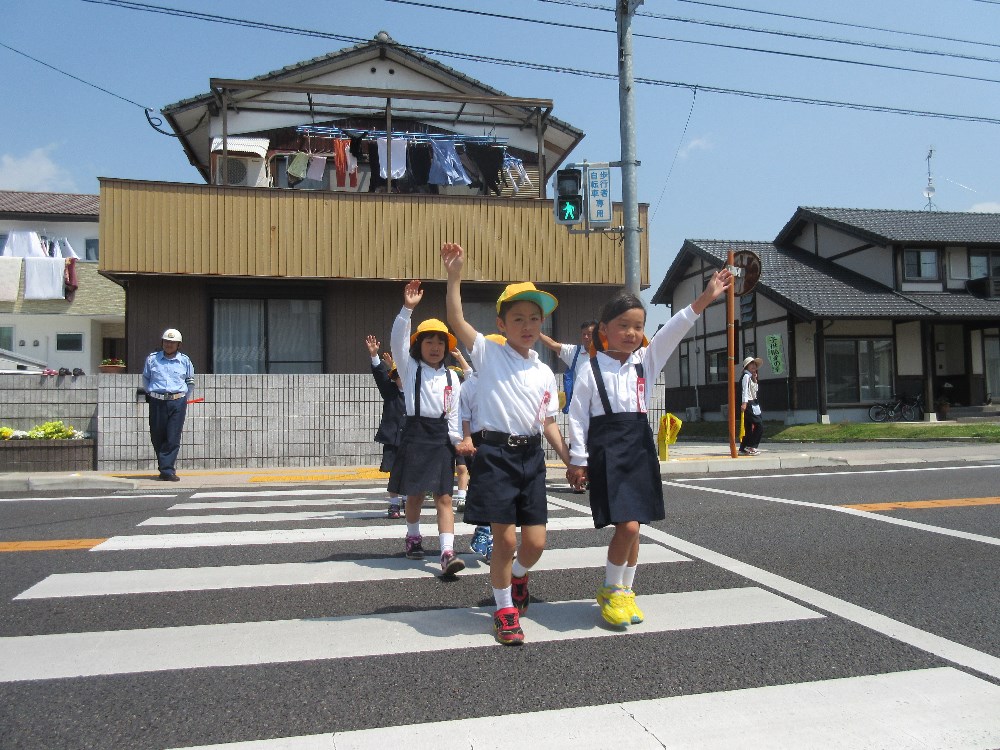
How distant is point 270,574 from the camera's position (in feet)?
16.4

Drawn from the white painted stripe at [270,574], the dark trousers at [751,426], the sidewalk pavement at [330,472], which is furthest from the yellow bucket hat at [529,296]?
the dark trousers at [751,426]

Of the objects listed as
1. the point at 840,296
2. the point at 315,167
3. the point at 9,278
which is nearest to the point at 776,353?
the point at 840,296

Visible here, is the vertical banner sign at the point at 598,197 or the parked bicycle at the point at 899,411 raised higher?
the vertical banner sign at the point at 598,197

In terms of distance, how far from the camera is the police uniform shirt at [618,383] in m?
3.93

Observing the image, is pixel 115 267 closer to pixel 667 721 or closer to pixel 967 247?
pixel 667 721

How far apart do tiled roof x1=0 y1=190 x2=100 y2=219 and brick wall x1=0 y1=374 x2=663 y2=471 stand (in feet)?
58.6

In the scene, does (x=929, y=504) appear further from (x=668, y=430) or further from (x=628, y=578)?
(x=628, y=578)

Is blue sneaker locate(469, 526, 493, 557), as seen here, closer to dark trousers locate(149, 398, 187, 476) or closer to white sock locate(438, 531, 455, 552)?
white sock locate(438, 531, 455, 552)

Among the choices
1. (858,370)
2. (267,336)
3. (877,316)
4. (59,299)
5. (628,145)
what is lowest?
(858,370)

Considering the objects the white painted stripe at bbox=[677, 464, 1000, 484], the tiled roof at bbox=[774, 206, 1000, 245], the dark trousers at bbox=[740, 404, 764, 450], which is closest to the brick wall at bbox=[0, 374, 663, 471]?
the white painted stripe at bbox=[677, 464, 1000, 484]

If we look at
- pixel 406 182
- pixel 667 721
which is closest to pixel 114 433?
pixel 406 182

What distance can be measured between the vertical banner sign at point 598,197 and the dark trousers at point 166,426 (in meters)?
6.69

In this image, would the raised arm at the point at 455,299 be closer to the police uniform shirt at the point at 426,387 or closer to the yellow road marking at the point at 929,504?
the police uniform shirt at the point at 426,387

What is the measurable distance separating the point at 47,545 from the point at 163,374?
14.4 ft
